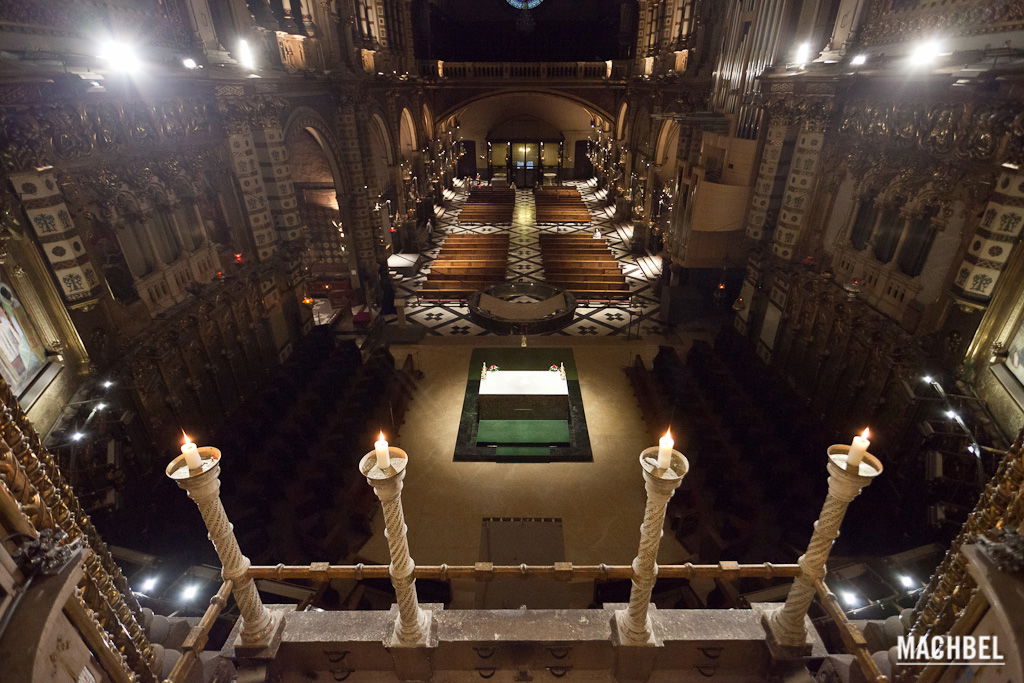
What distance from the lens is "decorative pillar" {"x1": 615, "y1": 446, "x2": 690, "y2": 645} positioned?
3828 millimetres

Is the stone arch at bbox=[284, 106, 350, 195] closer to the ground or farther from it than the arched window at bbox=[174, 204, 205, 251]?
farther from it

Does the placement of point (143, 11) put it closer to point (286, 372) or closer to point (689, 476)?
point (286, 372)

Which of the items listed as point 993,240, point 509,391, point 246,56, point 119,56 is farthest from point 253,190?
point 993,240

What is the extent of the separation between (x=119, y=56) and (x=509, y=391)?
883cm

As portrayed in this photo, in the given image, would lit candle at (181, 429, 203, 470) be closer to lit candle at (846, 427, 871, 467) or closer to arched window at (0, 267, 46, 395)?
arched window at (0, 267, 46, 395)

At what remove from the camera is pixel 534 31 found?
29.9m

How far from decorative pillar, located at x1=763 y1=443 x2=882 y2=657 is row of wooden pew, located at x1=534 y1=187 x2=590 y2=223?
22840mm

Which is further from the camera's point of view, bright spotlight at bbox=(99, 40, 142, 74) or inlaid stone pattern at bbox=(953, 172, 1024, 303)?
bright spotlight at bbox=(99, 40, 142, 74)

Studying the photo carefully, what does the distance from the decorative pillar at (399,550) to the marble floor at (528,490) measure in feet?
8.53

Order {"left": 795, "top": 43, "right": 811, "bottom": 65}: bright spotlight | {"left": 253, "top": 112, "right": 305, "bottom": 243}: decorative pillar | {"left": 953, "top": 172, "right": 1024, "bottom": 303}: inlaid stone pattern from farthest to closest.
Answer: {"left": 253, "top": 112, "right": 305, "bottom": 243}: decorative pillar → {"left": 795, "top": 43, "right": 811, "bottom": 65}: bright spotlight → {"left": 953, "top": 172, "right": 1024, "bottom": 303}: inlaid stone pattern

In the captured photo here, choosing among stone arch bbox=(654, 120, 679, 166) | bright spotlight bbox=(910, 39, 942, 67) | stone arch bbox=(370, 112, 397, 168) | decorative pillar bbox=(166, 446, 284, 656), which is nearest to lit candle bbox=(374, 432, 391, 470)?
decorative pillar bbox=(166, 446, 284, 656)

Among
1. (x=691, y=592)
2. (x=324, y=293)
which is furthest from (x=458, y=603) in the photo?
(x=324, y=293)

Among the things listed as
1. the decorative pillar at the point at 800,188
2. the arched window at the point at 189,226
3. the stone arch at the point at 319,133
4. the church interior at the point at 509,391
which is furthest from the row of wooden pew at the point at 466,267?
the decorative pillar at the point at 800,188

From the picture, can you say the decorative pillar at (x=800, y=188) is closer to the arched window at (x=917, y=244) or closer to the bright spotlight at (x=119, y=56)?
the arched window at (x=917, y=244)
